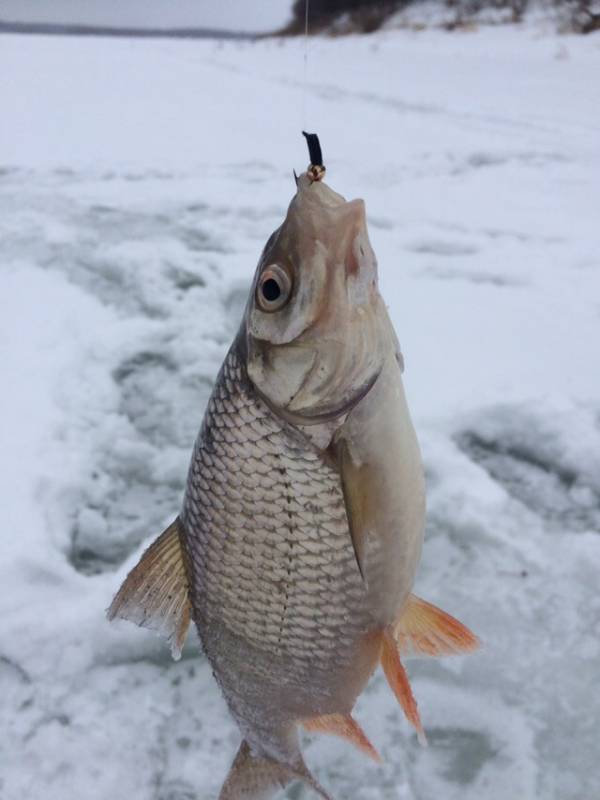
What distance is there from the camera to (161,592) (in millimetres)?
1210

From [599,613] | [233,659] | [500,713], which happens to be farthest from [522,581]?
[233,659]

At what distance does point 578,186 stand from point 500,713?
3891mm

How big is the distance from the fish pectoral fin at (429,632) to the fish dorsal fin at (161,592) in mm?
355

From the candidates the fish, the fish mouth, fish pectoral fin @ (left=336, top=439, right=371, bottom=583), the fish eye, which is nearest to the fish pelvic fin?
the fish

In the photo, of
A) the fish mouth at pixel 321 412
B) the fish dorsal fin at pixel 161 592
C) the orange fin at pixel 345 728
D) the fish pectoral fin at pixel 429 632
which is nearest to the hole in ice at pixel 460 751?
the orange fin at pixel 345 728

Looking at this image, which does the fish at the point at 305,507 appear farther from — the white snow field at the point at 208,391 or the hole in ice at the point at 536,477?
the hole in ice at the point at 536,477

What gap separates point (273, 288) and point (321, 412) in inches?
6.9

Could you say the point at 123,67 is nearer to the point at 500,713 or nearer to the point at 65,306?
the point at 65,306

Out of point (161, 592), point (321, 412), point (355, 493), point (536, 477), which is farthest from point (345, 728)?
point (536, 477)

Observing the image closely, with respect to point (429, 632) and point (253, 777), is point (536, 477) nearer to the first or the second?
point (429, 632)

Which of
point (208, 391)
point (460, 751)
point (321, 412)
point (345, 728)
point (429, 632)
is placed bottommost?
point (460, 751)

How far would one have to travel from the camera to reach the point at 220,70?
40.2ft

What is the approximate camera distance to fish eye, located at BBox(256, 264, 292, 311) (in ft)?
3.17

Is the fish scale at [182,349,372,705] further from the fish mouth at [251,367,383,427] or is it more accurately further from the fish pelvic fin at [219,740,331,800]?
the fish pelvic fin at [219,740,331,800]
